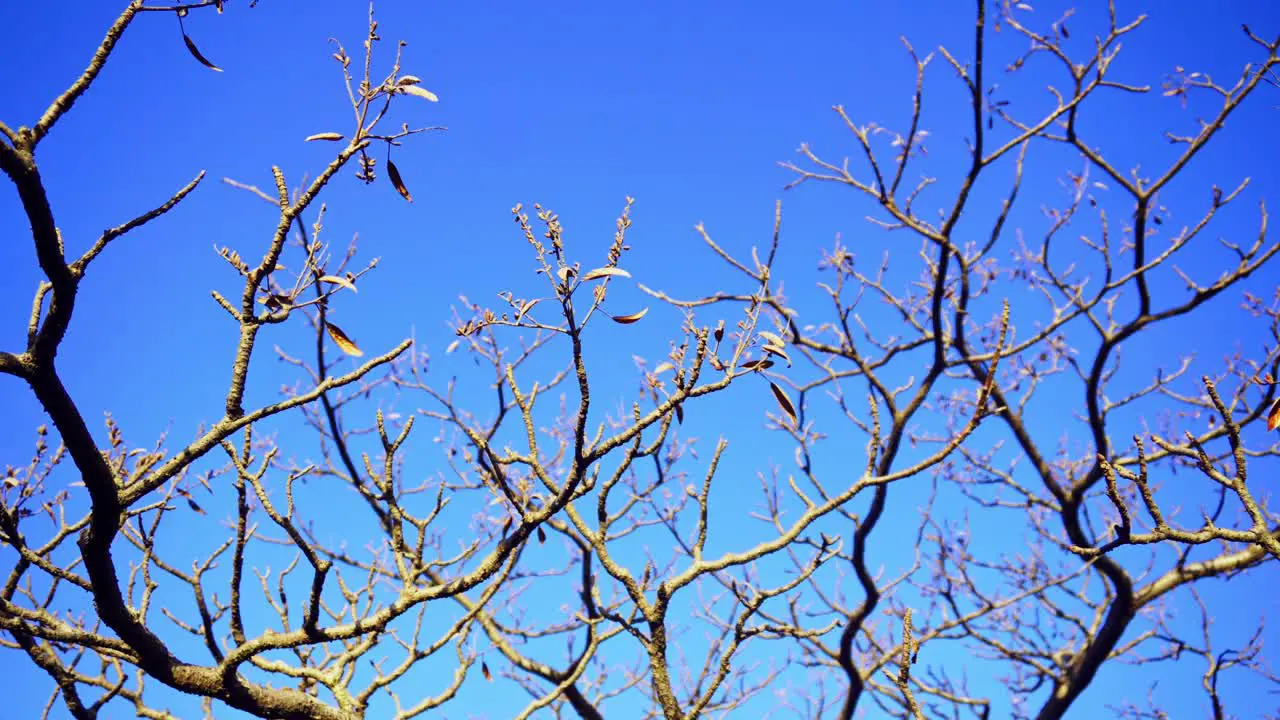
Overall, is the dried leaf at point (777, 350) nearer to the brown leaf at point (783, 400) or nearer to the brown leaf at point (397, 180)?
the brown leaf at point (783, 400)

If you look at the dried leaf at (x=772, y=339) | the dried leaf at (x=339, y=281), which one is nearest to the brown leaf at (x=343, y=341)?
the dried leaf at (x=339, y=281)

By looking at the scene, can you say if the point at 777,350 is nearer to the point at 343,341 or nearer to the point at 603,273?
the point at 603,273

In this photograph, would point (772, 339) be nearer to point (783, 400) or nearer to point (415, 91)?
point (783, 400)

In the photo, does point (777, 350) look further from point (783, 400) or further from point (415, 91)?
point (415, 91)

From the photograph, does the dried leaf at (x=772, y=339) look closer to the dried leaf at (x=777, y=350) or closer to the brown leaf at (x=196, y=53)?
the dried leaf at (x=777, y=350)

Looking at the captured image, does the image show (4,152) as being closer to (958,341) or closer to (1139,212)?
(958,341)

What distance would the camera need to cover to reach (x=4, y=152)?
1.60 metres

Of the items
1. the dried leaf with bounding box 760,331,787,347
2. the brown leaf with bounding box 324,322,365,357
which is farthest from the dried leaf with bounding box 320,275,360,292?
the dried leaf with bounding box 760,331,787,347

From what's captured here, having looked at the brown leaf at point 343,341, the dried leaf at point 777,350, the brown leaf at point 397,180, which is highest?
the brown leaf at point 397,180

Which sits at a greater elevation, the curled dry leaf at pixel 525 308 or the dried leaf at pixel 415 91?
the dried leaf at pixel 415 91

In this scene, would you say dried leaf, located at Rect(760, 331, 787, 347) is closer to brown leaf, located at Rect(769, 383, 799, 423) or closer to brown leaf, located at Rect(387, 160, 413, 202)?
brown leaf, located at Rect(769, 383, 799, 423)

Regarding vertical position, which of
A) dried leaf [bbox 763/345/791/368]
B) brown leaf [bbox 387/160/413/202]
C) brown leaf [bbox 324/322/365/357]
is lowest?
brown leaf [bbox 324/322/365/357]

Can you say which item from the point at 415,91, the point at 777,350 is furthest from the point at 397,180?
the point at 777,350

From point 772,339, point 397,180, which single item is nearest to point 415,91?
point 397,180
